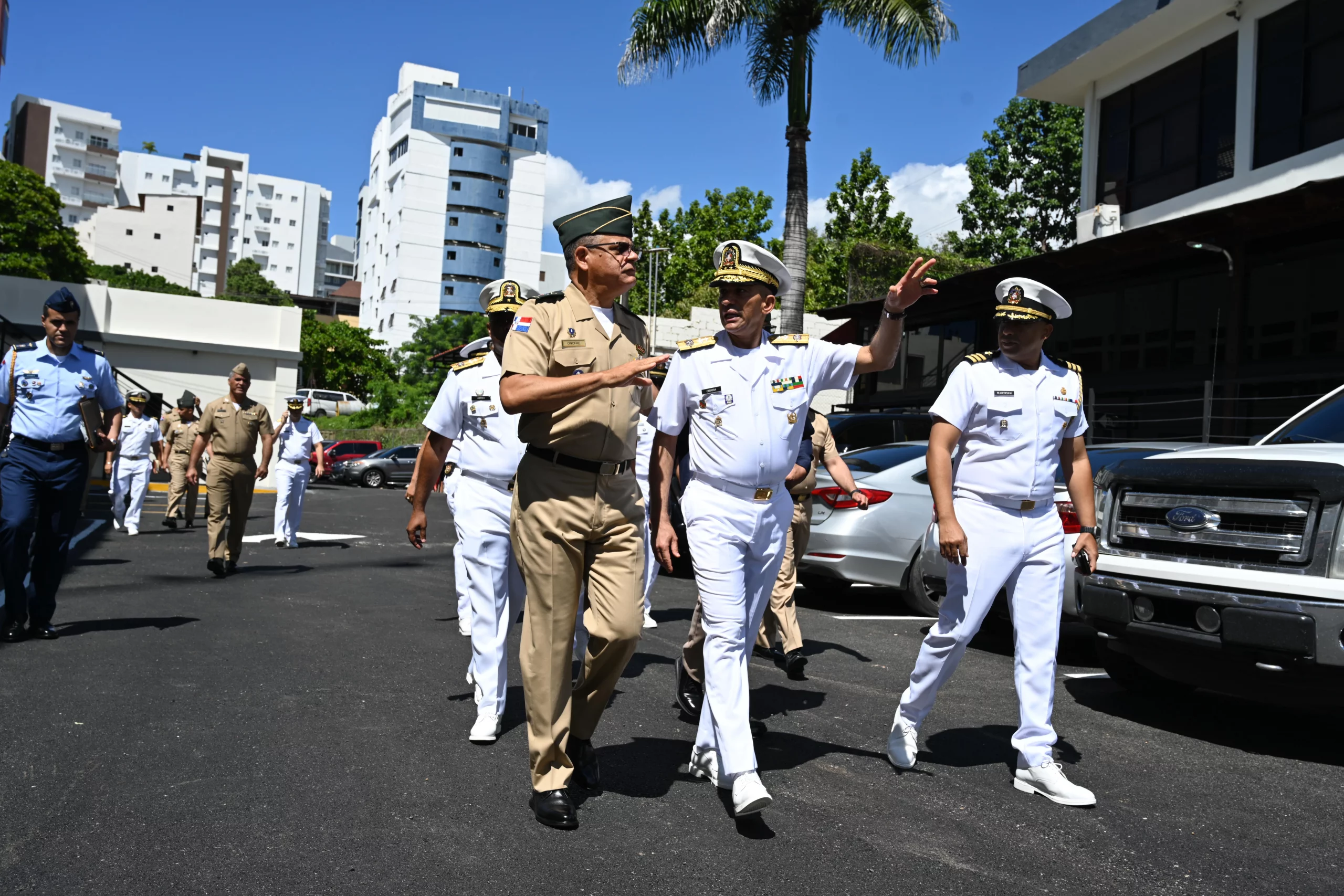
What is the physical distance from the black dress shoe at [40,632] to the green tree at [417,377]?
4334 cm

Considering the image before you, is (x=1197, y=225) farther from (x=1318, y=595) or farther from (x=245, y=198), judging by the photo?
(x=245, y=198)

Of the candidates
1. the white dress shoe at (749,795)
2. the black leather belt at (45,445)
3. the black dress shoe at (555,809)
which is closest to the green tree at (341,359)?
the black leather belt at (45,445)

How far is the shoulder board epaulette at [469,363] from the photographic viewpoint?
604 centimetres

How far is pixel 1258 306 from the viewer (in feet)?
57.1

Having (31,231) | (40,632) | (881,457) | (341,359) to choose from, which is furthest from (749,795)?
(341,359)

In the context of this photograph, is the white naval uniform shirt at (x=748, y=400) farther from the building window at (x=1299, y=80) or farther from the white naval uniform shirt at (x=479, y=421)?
the building window at (x=1299, y=80)

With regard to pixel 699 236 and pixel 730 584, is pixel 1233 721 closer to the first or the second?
pixel 730 584

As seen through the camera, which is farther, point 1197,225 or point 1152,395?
point 1152,395

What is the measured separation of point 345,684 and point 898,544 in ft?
15.6

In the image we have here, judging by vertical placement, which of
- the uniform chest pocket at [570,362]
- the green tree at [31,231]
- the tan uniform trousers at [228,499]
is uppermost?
the green tree at [31,231]

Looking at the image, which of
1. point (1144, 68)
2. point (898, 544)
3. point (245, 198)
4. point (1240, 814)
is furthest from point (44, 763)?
point (245, 198)

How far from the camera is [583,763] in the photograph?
4.42 meters

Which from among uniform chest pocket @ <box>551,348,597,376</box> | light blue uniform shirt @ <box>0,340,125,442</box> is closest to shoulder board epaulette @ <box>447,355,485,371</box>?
uniform chest pocket @ <box>551,348,597,376</box>

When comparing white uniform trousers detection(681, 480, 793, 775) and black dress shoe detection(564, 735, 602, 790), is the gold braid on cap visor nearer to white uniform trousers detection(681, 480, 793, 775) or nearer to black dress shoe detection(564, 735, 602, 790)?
white uniform trousers detection(681, 480, 793, 775)
